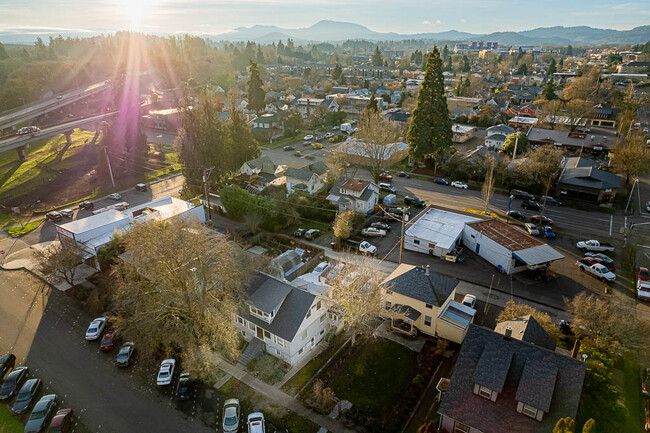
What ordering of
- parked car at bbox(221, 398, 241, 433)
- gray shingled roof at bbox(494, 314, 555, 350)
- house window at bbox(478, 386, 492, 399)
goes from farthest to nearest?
gray shingled roof at bbox(494, 314, 555, 350)
parked car at bbox(221, 398, 241, 433)
house window at bbox(478, 386, 492, 399)

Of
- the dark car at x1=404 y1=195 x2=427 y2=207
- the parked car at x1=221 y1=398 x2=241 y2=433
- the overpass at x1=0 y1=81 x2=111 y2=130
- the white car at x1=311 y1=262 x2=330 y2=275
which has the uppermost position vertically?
the overpass at x1=0 y1=81 x2=111 y2=130

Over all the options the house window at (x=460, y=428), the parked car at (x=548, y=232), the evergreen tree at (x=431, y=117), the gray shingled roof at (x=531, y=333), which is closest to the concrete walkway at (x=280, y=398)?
the house window at (x=460, y=428)

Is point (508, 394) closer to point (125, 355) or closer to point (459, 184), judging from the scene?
point (125, 355)

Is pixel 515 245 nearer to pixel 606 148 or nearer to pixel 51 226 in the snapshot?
pixel 606 148

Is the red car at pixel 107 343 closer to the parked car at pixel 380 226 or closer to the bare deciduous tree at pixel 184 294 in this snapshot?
the bare deciduous tree at pixel 184 294

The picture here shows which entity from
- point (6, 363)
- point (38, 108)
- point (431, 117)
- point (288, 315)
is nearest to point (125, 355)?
point (6, 363)

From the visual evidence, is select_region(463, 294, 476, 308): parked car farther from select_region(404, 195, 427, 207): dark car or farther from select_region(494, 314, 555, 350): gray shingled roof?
select_region(404, 195, 427, 207): dark car

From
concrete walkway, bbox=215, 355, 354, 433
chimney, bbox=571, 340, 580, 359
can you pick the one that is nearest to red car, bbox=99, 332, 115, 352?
concrete walkway, bbox=215, 355, 354, 433
